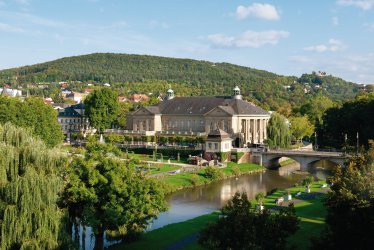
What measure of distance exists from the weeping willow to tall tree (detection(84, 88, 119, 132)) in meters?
68.0

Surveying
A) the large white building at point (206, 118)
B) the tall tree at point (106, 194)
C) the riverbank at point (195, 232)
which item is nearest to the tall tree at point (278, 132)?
the large white building at point (206, 118)

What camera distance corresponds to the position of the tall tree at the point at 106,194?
2812 centimetres

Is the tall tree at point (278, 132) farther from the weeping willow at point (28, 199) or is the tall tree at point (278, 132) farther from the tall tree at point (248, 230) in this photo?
the tall tree at point (248, 230)

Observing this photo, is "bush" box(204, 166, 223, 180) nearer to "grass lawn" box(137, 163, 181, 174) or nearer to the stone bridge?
"grass lawn" box(137, 163, 181, 174)

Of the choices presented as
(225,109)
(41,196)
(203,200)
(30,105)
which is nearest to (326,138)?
(225,109)

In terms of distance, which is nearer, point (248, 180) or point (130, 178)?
point (130, 178)

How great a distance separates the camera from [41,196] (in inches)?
978

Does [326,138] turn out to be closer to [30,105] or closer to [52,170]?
[30,105]

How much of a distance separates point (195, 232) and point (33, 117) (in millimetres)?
40127

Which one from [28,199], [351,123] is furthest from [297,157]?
[28,199]

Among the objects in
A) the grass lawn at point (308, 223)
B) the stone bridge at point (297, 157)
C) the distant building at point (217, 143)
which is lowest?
the grass lawn at point (308, 223)

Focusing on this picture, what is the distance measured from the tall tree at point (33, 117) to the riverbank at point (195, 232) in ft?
111

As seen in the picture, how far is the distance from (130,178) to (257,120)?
58276 millimetres

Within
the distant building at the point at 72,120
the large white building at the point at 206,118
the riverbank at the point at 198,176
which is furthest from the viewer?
the distant building at the point at 72,120
